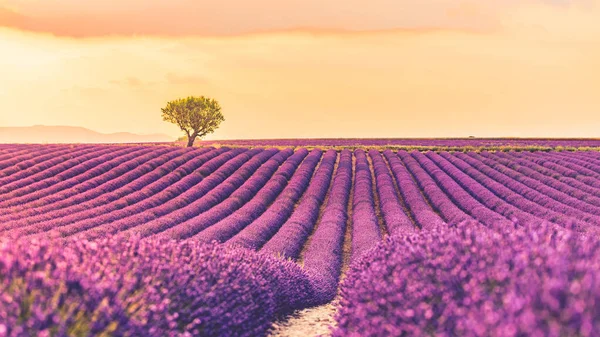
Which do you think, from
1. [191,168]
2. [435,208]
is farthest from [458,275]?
[191,168]

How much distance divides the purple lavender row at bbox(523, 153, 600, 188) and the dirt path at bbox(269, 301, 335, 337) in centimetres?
2028

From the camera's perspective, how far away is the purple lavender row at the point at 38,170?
24.0m

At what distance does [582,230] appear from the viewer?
1625 cm

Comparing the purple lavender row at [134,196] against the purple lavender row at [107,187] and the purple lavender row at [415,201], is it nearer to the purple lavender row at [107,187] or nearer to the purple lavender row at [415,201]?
the purple lavender row at [107,187]

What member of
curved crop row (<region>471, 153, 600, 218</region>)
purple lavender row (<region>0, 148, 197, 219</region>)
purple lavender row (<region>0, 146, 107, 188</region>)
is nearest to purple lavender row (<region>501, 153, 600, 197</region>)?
curved crop row (<region>471, 153, 600, 218</region>)

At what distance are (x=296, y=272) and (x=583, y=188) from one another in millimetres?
18939

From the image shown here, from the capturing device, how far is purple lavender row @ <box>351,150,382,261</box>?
14258mm

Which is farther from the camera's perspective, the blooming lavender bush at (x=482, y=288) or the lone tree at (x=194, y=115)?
the lone tree at (x=194, y=115)

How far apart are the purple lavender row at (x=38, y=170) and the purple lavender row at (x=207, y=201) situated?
7216mm

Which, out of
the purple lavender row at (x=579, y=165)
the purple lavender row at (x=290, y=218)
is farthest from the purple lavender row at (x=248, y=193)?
the purple lavender row at (x=579, y=165)

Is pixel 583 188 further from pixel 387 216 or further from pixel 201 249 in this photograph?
pixel 201 249

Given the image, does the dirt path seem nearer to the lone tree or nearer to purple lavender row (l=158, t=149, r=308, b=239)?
purple lavender row (l=158, t=149, r=308, b=239)

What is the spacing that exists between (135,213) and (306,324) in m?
13.3

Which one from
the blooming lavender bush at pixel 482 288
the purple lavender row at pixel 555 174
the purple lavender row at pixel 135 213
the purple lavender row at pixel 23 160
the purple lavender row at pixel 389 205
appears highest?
the blooming lavender bush at pixel 482 288
